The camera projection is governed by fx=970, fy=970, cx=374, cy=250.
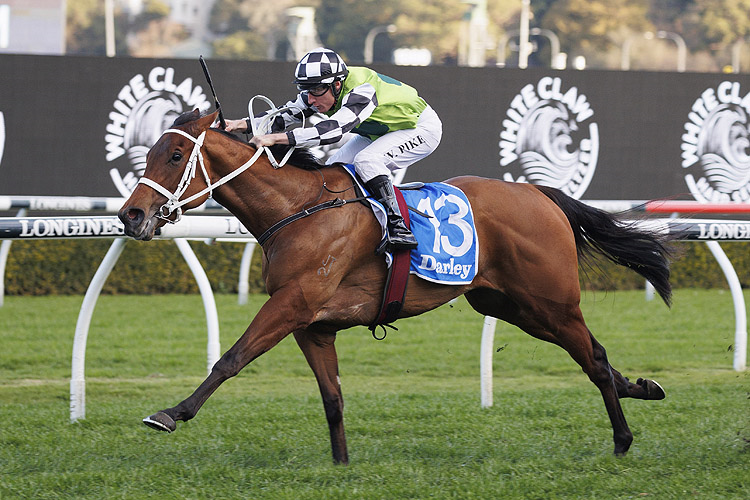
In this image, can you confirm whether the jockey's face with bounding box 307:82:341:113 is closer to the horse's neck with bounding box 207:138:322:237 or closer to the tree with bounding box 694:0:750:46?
the horse's neck with bounding box 207:138:322:237

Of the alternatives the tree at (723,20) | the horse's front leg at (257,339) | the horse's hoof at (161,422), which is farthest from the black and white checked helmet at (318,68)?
the tree at (723,20)

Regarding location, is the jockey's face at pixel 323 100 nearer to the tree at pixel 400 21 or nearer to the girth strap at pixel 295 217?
the girth strap at pixel 295 217

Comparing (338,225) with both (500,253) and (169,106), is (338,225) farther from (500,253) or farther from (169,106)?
(169,106)

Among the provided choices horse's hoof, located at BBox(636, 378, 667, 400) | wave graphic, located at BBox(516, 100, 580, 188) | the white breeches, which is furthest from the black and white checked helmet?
wave graphic, located at BBox(516, 100, 580, 188)

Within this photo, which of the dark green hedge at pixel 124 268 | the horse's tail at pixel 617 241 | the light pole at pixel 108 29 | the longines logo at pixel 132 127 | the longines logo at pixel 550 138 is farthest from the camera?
the light pole at pixel 108 29

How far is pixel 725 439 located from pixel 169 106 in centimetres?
571

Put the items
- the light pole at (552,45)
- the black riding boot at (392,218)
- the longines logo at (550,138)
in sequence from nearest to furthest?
1. the black riding boot at (392,218)
2. the longines logo at (550,138)
3. the light pole at (552,45)

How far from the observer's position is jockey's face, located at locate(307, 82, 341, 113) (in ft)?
12.9

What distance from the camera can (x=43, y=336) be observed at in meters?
7.14

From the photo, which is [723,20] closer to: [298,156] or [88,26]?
[88,26]

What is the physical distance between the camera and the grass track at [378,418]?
11.8 ft

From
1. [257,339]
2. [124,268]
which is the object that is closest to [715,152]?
[124,268]

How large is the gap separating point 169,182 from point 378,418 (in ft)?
6.12

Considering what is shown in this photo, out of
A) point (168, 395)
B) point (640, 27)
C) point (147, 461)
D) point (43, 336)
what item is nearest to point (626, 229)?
point (147, 461)
